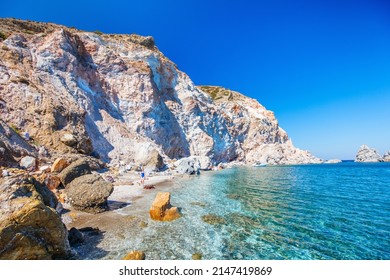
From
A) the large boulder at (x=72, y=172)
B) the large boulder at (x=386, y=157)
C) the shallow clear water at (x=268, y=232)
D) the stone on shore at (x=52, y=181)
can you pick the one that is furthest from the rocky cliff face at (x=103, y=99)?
the large boulder at (x=386, y=157)

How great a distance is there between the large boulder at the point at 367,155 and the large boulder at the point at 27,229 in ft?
578

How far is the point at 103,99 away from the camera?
163ft

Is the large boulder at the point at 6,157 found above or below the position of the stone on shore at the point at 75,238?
above

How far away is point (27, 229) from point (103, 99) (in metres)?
45.9

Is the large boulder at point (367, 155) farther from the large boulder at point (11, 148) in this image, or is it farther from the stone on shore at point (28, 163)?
the large boulder at point (11, 148)

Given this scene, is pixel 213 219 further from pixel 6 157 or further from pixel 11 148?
pixel 11 148

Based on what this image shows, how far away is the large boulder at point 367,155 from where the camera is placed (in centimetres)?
14225

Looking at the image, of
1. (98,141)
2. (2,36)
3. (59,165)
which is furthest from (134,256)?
(2,36)

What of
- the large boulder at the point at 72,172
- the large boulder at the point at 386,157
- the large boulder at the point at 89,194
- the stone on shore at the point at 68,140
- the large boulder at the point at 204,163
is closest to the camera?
the large boulder at the point at 89,194

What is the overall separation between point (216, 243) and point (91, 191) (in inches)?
399

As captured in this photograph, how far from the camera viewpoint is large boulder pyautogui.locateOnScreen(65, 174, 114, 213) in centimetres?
1589

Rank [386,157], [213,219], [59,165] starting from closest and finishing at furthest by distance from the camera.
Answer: [213,219]
[59,165]
[386,157]
